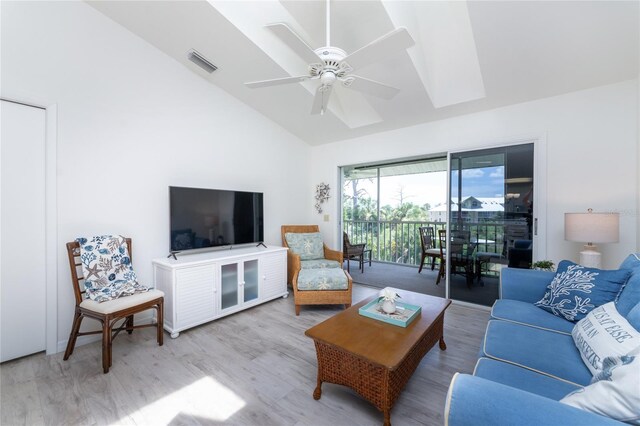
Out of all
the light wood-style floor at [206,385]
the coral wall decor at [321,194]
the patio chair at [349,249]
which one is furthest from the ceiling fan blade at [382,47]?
the patio chair at [349,249]

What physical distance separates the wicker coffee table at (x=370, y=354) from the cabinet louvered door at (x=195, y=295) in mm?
1530

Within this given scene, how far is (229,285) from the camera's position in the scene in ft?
10.0

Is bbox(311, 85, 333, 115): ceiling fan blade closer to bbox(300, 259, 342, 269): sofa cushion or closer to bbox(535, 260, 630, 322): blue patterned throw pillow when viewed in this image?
bbox(300, 259, 342, 269): sofa cushion

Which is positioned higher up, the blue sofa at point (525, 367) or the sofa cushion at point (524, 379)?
the blue sofa at point (525, 367)

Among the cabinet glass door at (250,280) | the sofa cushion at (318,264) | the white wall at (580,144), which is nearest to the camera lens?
the white wall at (580,144)

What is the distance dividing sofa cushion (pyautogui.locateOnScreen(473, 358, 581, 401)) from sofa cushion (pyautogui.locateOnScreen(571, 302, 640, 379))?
207 mm

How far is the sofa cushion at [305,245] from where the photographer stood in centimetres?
394

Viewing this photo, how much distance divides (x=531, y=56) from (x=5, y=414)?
4.75 metres

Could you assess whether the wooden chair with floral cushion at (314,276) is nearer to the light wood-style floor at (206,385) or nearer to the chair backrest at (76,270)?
the light wood-style floor at (206,385)

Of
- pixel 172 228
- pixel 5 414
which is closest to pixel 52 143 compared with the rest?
pixel 172 228

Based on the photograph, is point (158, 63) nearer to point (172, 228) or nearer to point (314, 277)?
point (172, 228)

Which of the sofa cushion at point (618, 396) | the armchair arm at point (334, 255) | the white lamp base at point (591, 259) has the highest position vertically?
the white lamp base at point (591, 259)

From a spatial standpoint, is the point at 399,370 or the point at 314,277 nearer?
the point at 399,370

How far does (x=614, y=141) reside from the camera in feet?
8.30
